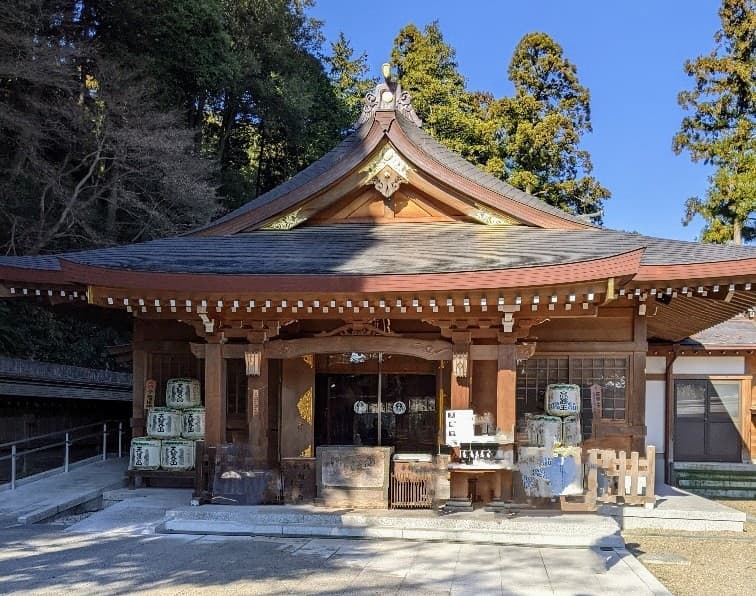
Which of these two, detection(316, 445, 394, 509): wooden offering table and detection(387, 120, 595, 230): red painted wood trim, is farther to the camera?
detection(387, 120, 595, 230): red painted wood trim

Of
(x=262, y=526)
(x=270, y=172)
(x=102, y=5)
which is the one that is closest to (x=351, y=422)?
(x=262, y=526)

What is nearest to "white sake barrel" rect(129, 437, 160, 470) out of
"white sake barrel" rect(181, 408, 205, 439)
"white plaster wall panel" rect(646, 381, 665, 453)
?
"white sake barrel" rect(181, 408, 205, 439)

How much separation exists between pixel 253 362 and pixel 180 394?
2.24 m

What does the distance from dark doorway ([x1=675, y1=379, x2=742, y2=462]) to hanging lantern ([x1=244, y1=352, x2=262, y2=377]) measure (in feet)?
35.0

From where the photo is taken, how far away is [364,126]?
13.5 m

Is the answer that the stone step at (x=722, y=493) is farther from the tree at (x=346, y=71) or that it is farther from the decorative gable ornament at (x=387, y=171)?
the tree at (x=346, y=71)

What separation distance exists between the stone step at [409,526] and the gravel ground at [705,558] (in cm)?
63

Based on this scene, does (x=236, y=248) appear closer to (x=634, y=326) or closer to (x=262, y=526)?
(x=262, y=526)

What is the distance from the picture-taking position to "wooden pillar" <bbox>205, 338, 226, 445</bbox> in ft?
33.2

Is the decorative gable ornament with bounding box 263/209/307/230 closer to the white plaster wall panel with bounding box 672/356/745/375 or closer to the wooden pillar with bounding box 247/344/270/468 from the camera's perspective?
the wooden pillar with bounding box 247/344/270/468

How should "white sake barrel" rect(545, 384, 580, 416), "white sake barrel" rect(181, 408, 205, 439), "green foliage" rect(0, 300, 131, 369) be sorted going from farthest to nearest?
1. "green foliage" rect(0, 300, 131, 369)
2. "white sake barrel" rect(181, 408, 205, 439)
3. "white sake barrel" rect(545, 384, 580, 416)

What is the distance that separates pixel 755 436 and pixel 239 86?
19.7m

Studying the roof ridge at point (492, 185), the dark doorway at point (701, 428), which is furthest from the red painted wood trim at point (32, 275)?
the dark doorway at point (701, 428)

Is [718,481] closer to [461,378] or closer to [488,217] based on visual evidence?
[488,217]
